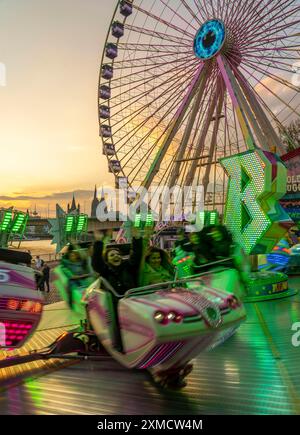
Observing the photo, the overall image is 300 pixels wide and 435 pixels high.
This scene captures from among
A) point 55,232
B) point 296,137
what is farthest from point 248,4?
point 296,137

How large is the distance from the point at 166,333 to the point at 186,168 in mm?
19520

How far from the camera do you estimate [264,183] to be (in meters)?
7.55

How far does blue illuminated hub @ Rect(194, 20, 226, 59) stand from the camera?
18438 mm

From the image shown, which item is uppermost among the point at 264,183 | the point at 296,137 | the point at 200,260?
the point at 296,137

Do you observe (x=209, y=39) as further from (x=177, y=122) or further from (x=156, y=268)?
(x=156, y=268)

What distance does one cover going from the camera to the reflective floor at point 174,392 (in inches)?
120

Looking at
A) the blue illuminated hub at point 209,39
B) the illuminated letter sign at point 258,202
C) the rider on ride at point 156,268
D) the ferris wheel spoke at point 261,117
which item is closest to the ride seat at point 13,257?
the rider on ride at point 156,268

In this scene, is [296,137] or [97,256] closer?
[97,256]

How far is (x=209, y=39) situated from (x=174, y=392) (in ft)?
60.7

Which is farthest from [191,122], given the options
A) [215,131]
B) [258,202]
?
[258,202]

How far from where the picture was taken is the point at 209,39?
62.3 feet

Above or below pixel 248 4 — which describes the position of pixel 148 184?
below
